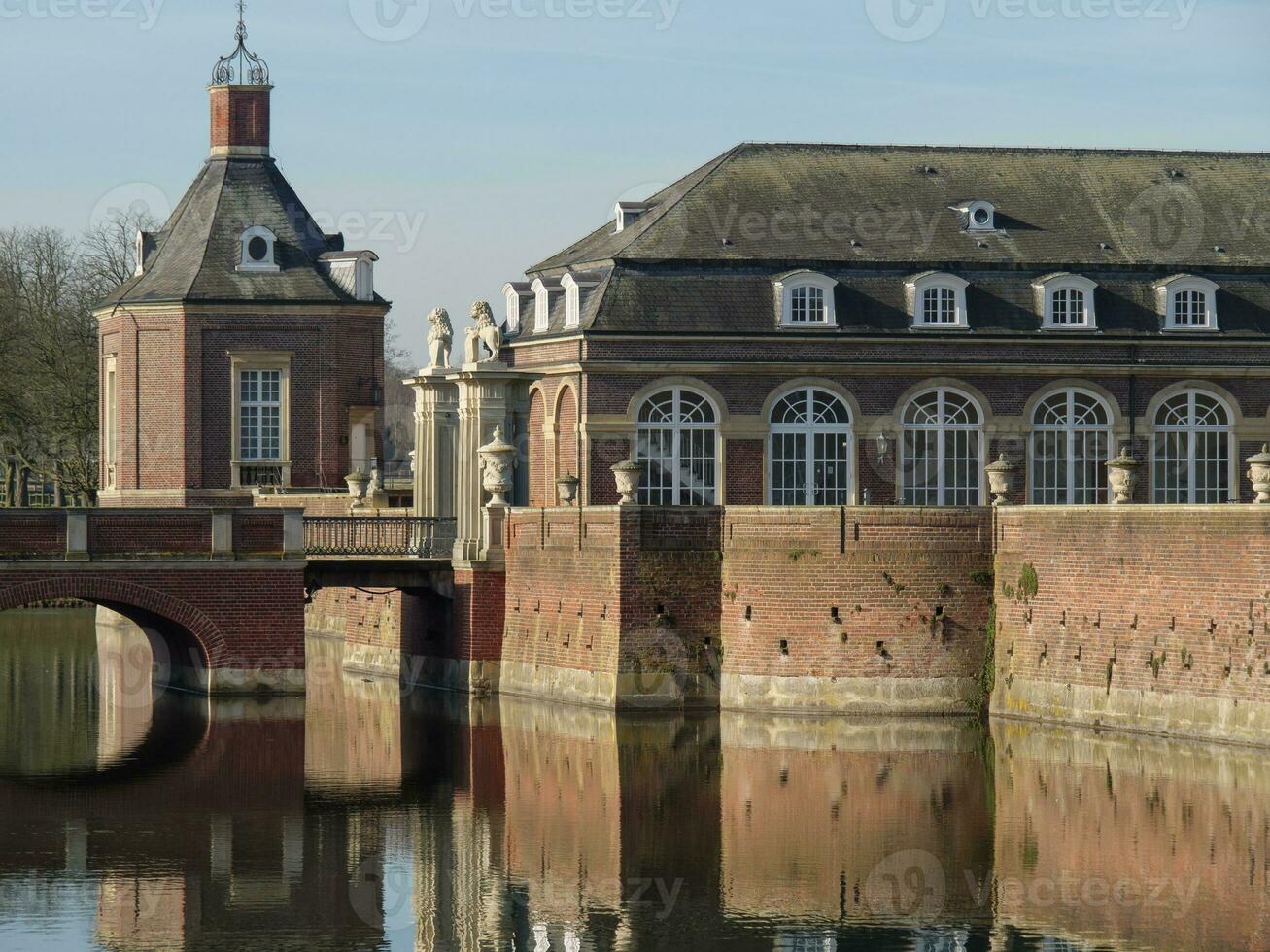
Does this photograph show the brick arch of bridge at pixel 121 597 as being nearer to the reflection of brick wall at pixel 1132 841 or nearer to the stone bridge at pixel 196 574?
the stone bridge at pixel 196 574

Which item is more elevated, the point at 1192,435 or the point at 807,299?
the point at 807,299

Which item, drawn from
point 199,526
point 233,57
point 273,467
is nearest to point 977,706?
point 199,526

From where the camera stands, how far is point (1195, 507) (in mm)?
29734

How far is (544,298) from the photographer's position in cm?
4616

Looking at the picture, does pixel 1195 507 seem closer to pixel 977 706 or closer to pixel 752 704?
pixel 977 706

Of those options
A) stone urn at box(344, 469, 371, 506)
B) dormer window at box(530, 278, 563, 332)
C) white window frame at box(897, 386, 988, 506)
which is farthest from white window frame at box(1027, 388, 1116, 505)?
stone urn at box(344, 469, 371, 506)

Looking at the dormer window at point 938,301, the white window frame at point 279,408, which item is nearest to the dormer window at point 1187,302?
the dormer window at point 938,301

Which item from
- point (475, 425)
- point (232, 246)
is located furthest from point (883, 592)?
point (232, 246)

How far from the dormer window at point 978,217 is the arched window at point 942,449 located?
3547mm

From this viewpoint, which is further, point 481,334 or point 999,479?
point 481,334

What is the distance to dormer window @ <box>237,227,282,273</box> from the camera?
5447 cm

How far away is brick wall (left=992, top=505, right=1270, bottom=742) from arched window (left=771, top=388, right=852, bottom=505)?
1117cm

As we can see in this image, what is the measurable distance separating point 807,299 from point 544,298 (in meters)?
5.06

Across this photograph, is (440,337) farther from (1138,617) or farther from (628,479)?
(1138,617)
